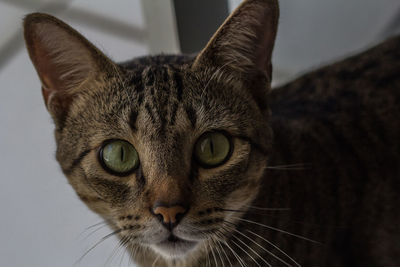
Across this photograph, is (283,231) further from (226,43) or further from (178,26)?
(178,26)

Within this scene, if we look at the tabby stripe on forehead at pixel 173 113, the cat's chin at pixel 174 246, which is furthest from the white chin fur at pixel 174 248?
the tabby stripe on forehead at pixel 173 113

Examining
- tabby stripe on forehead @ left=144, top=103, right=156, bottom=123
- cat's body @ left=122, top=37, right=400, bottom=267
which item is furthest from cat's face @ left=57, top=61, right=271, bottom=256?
cat's body @ left=122, top=37, right=400, bottom=267

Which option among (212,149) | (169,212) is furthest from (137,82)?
(169,212)

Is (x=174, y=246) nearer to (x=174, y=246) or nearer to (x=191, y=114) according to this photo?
(x=174, y=246)

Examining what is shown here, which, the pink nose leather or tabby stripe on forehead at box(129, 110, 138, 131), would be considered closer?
the pink nose leather

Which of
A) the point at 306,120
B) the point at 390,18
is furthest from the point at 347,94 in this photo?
the point at 390,18

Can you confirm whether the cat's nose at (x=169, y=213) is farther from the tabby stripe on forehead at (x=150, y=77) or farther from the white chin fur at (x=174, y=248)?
the tabby stripe on forehead at (x=150, y=77)

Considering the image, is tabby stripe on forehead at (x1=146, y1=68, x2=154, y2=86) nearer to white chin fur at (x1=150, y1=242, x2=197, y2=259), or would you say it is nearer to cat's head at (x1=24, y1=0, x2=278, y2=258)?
cat's head at (x1=24, y1=0, x2=278, y2=258)
